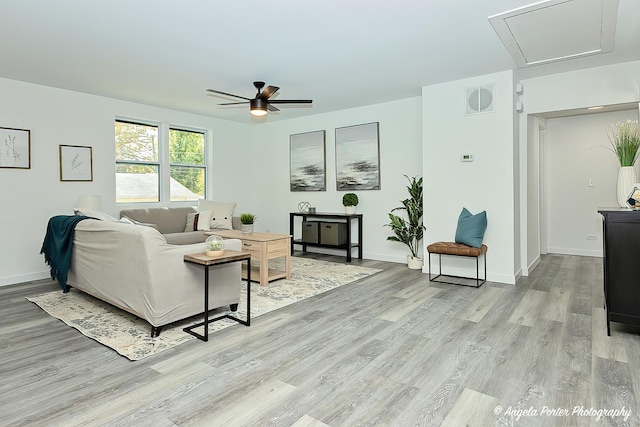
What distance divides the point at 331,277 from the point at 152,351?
8.59 ft

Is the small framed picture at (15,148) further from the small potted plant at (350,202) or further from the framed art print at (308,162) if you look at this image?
the small potted plant at (350,202)

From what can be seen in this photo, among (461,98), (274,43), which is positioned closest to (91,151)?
(274,43)

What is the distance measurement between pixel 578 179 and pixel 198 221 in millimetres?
6176

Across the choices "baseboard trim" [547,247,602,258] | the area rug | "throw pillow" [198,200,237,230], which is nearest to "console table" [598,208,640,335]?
the area rug

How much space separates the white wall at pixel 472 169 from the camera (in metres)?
4.47

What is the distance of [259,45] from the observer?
3562mm

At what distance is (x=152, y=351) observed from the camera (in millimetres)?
2627

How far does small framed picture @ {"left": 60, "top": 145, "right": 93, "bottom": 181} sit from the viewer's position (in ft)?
16.6

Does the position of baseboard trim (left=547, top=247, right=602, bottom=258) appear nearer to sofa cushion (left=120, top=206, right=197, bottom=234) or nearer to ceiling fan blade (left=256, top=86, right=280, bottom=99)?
ceiling fan blade (left=256, top=86, right=280, bottom=99)

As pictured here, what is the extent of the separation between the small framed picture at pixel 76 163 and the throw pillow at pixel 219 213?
1696 mm

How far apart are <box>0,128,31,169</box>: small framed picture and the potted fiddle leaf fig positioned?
491 centimetres

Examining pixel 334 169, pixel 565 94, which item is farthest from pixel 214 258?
pixel 565 94

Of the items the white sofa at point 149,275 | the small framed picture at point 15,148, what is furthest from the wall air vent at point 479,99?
the small framed picture at point 15,148

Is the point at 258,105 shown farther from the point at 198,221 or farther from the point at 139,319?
the point at 139,319
